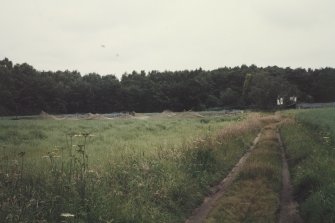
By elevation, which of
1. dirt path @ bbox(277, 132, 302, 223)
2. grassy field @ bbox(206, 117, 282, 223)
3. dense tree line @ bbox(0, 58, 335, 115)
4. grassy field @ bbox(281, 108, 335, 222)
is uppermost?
dense tree line @ bbox(0, 58, 335, 115)

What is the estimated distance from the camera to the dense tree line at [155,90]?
4218 inches

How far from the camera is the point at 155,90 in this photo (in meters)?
124

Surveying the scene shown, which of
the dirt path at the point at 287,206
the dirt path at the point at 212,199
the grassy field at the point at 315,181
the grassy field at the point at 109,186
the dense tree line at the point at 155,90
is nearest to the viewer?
the grassy field at the point at 109,186

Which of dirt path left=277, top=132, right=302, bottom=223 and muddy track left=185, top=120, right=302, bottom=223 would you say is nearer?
dirt path left=277, top=132, right=302, bottom=223

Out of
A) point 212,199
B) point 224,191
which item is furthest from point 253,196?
point 224,191

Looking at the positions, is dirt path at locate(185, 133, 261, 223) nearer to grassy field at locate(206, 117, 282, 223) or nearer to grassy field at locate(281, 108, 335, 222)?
grassy field at locate(206, 117, 282, 223)

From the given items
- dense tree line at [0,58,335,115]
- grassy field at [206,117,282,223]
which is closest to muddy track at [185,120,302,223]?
grassy field at [206,117,282,223]

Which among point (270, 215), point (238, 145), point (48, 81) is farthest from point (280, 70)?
point (270, 215)

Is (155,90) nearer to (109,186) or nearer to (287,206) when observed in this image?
(287,206)

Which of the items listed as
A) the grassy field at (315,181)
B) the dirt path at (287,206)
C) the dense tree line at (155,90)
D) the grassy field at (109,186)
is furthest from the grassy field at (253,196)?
the dense tree line at (155,90)

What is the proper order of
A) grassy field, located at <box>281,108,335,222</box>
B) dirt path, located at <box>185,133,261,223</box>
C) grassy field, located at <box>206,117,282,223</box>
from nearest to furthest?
grassy field, located at <box>281,108,335,222</box> → grassy field, located at <box>206,117,282,223</box> → dirt path, located at <box>185,133,261,223</box>

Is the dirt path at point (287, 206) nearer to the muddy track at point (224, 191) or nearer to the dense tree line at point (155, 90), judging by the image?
the muddy track at point (224, 191)

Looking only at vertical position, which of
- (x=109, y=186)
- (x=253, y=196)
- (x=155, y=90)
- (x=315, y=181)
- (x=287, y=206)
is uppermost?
(x=155, y=90)

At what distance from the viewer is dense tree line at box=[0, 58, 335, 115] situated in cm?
10712
